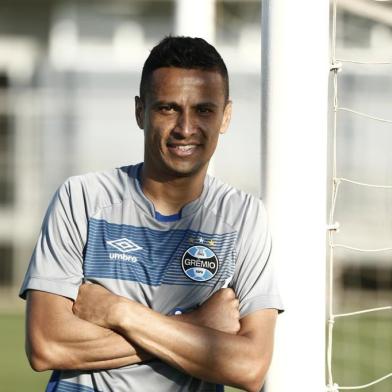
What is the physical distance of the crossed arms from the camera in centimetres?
224

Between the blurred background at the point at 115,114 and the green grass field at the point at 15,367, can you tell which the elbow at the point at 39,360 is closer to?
the green grass field at the point at 15,367

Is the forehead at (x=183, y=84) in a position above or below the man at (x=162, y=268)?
above

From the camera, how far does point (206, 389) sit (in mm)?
2318

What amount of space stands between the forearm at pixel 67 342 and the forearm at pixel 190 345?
0.04m

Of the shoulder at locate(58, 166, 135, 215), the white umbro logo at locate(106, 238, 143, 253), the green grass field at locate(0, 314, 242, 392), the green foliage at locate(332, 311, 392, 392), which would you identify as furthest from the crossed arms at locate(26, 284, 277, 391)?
the green foliage at locate(332, 311, 392, 392)

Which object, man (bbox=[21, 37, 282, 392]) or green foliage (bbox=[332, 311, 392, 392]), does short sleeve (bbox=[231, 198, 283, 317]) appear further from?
green foliage (bbox=[332, 311, 392, 392])

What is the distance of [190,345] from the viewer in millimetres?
2244

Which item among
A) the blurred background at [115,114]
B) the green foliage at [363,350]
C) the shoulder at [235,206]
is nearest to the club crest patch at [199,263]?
the shoulder at [235,206]

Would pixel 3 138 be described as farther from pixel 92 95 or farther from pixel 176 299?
pixel 176 299

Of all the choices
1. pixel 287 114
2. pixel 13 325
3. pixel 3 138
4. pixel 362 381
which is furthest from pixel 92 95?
pixel 287 114

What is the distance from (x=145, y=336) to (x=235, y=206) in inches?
16.4

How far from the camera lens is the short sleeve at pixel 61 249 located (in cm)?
234

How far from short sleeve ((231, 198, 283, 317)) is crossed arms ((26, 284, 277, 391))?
0.08ft

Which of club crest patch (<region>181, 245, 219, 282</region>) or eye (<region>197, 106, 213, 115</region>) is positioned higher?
eye (<region>197, 106, 213, 115</region>)
